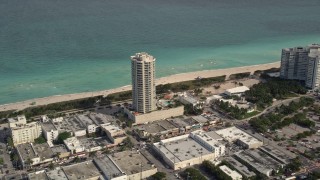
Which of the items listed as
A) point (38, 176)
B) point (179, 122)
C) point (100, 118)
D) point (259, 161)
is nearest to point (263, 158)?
point (259, 161)

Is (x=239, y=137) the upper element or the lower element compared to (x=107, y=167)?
upper

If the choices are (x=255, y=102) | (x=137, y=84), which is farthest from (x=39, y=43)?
(x=255, y=102)

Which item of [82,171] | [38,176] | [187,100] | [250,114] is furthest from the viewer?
[187,100]

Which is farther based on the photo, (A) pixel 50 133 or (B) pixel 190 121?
(B) pixel 190 121

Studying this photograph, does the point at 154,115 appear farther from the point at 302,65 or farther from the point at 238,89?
the point at 302,65

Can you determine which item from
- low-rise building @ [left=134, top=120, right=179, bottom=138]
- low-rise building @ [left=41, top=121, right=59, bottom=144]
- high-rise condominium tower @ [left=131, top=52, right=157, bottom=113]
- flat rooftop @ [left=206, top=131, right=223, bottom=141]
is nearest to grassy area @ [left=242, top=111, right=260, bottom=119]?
flat rooftop @ [left=206, top=131, right=223, bottom=141]

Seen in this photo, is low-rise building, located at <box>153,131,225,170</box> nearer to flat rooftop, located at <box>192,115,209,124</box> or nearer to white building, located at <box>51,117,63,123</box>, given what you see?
flat rooftop, located at <box>192,115,209,124</box>

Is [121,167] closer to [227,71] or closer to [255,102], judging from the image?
[255,102]
